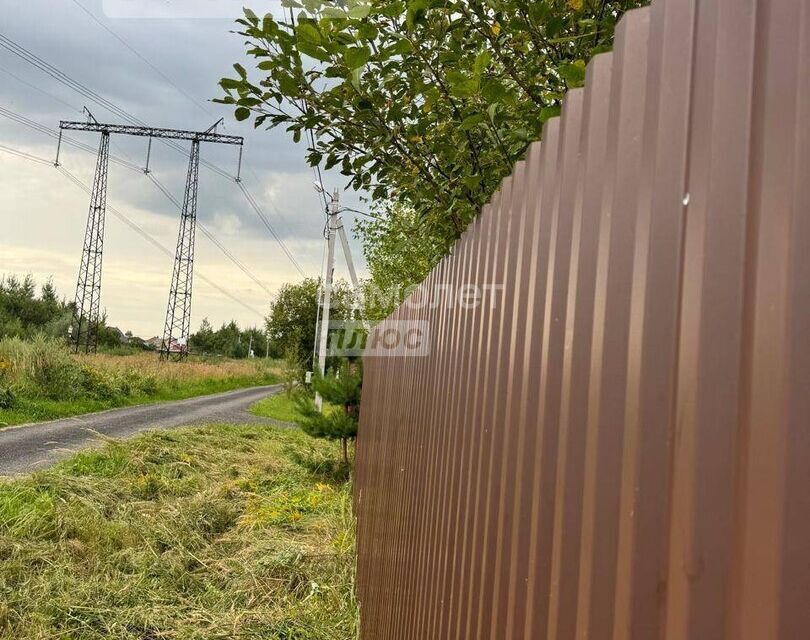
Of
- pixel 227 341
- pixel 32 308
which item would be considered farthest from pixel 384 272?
pixel 227 341

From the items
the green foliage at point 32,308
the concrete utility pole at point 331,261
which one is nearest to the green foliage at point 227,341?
the green foliage at point 32,308

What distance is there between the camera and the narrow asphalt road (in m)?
12.1

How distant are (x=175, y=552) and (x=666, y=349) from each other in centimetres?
666

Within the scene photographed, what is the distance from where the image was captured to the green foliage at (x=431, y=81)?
252 cm

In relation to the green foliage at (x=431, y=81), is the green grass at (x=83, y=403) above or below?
below

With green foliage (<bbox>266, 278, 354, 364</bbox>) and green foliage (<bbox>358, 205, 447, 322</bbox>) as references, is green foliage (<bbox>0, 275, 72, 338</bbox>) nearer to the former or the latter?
green foliage (<bbox>266, 278, 354, 364</bbox>)

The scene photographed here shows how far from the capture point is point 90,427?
16.8 meters

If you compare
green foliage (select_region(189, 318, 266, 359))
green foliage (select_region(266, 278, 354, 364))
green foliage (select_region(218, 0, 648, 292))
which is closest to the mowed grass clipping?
green foliage (select_region(218, 0, 648, 292))

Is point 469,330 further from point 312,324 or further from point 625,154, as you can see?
point 312,324

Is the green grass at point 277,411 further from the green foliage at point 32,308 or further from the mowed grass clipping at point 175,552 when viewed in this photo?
the green foliage at point 32,308

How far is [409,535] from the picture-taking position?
3078 mm

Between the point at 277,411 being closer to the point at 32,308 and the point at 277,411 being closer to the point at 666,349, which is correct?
the point at 666,349

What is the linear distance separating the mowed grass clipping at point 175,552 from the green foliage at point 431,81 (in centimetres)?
323

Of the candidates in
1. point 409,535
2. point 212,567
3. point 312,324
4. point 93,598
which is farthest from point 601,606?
point 312,324
